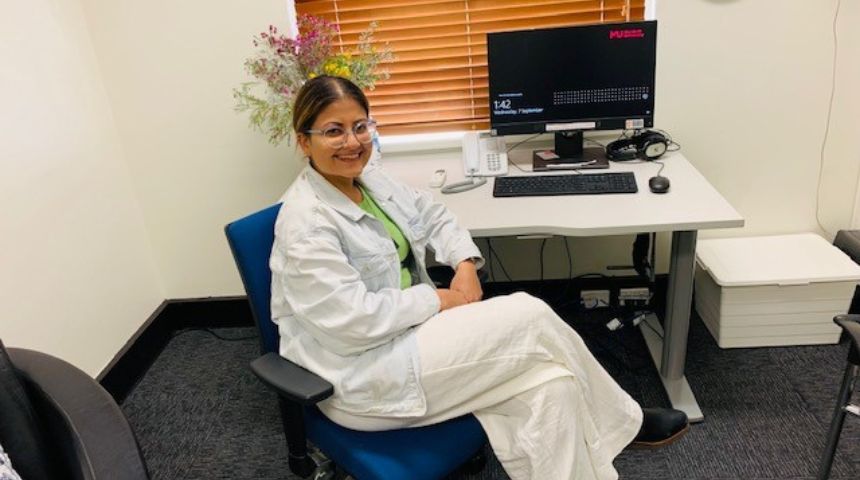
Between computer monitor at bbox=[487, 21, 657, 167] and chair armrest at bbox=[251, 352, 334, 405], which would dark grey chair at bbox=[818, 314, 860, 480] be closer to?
computer monitor at bbox=[487, 21, 657, 167]

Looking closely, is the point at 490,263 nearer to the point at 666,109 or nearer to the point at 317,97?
the point at 666,109

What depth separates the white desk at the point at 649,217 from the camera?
5.48ft

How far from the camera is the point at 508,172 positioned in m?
2.16

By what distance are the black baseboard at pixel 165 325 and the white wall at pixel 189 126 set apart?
2.5 inches

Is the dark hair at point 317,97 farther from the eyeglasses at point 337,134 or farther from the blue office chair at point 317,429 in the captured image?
the blue office chair at point 317,429

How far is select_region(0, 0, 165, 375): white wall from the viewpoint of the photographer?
1.85m

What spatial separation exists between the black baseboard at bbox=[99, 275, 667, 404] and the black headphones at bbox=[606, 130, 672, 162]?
0.63 metres

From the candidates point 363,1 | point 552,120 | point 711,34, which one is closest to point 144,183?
point 363,1

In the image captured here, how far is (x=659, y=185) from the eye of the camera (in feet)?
6.06

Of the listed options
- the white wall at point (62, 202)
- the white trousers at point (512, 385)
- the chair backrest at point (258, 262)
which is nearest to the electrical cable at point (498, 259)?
the white trousers at point (512, 385)

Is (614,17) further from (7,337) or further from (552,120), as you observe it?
(7,337)

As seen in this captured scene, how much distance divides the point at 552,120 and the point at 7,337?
1898 millimetres

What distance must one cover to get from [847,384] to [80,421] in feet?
5.33

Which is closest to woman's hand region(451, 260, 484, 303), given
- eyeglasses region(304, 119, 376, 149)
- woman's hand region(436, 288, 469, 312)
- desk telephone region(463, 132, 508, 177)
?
woman's hand region(436, 288, 469, 312)
